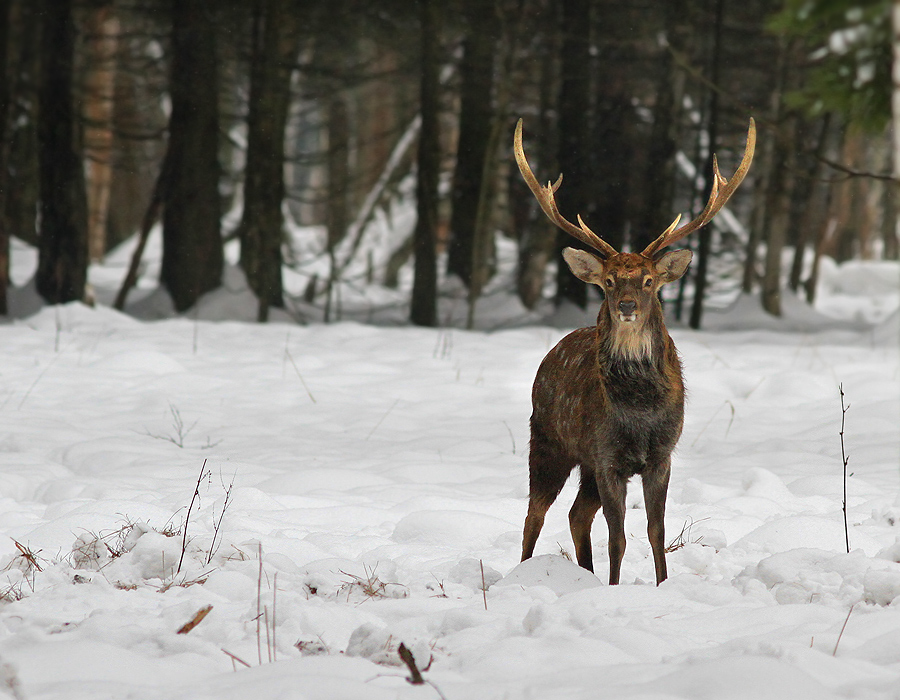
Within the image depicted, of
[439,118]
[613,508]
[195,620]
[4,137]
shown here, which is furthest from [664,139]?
[195,620]

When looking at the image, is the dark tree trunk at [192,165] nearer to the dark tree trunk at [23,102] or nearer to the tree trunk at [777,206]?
the dark tree trunk at [23,102]

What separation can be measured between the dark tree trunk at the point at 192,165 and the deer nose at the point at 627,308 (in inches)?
406


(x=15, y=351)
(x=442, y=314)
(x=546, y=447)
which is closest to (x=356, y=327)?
(x=442, y=314)

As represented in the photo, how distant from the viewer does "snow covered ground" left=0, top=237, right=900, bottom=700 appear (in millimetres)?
2697

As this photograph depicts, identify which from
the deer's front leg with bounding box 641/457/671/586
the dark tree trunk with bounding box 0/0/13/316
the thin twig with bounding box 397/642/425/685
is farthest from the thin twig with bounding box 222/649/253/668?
the dark tree trunk with bounding box 0/0/13/316

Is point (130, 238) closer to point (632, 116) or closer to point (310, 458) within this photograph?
point (632, 116)

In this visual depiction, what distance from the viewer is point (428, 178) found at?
13289 mm

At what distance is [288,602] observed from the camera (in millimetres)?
3262

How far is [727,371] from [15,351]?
22.5ft

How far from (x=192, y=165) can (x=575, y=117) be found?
5.29 metres

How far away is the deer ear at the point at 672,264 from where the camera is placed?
13.7ft

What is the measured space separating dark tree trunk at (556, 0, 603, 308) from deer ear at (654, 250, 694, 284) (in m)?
9.15

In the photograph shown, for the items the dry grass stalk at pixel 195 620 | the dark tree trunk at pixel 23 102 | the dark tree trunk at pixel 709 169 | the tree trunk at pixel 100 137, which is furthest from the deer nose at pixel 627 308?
the tree trunk at pixel 100 137

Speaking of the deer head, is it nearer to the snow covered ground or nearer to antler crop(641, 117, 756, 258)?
antler crop(641, 117, 756, 258)
